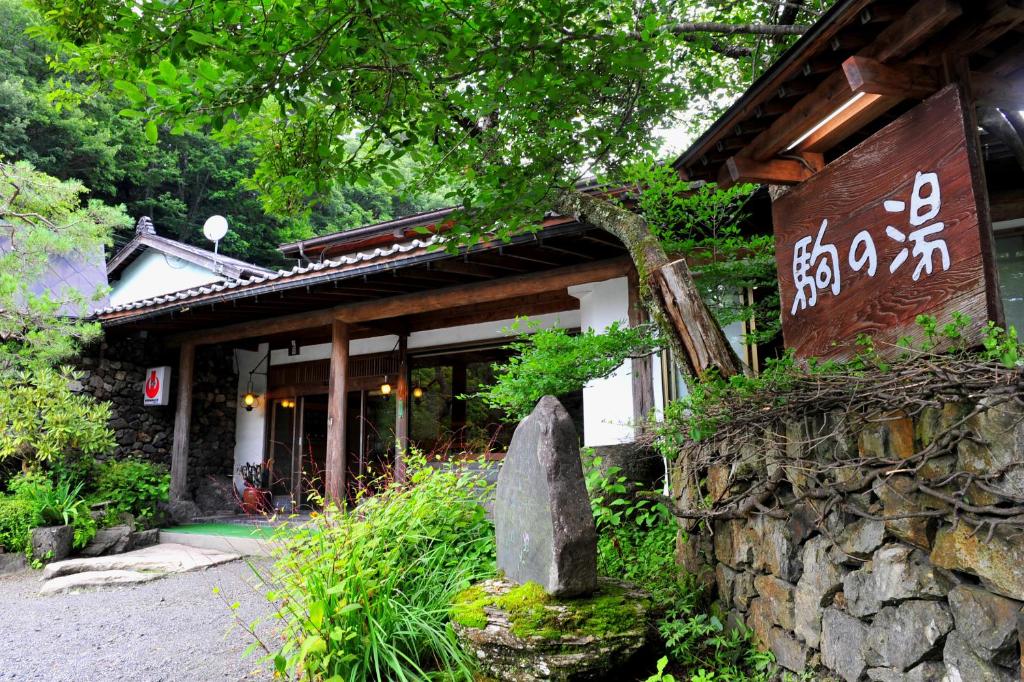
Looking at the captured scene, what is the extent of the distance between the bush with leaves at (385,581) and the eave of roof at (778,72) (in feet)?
9.25

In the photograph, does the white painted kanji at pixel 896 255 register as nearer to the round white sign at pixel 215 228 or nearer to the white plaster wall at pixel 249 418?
the white plaster wall at pixel 249 418

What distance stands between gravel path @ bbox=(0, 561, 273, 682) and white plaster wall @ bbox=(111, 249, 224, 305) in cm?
770

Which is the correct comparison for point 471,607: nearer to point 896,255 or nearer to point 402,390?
point 896,255

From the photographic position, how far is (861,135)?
333 centimetres

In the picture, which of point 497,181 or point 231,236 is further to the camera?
point 231,236

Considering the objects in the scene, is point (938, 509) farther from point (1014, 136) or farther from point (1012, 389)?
point (1014, 136)

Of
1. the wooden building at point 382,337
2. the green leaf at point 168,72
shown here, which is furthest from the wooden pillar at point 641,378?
the green leaf at point 168,72

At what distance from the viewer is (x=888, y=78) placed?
2424 mm

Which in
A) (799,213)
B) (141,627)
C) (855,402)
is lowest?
(141,627)

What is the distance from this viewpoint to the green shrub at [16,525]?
25.2ft

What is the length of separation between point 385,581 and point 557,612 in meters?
1.13

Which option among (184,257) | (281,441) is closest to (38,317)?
(281,441)

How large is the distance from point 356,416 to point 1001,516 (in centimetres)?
1091

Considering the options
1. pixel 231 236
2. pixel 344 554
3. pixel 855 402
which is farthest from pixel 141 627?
pixel 231 236
